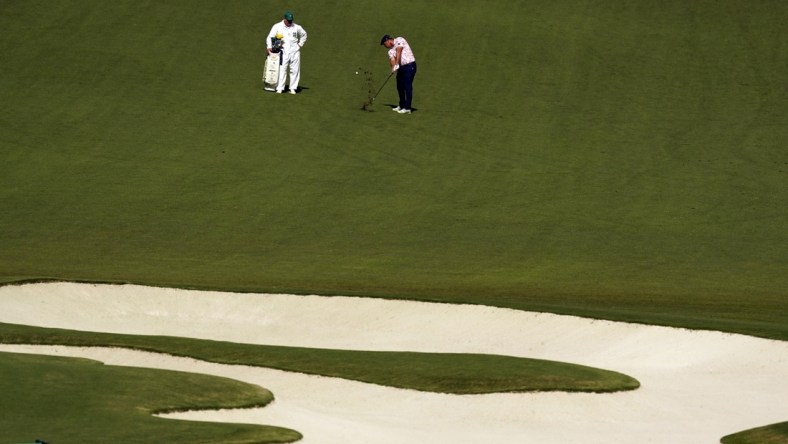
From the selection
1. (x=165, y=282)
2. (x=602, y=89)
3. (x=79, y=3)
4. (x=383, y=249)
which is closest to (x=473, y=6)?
(x=602, y=89)

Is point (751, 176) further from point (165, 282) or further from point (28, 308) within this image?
point (28, 308)

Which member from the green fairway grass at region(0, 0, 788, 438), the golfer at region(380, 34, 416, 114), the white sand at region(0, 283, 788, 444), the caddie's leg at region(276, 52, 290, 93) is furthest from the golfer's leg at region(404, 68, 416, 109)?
the white sand at region(0, 283, 788, 444)

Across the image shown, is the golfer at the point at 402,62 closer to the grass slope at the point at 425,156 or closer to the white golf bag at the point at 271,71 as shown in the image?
the grass slope at the point at 425,156

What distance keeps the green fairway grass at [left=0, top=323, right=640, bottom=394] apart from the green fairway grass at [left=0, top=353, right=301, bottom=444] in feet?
6.58

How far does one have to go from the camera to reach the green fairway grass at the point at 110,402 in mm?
14297

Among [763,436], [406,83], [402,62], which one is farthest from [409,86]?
[763,436]

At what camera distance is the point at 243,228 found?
30469mm

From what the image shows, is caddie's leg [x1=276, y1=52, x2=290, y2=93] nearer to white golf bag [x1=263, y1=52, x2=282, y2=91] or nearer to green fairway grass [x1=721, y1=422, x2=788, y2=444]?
white golf bag [x1=263, y1=52, x2=282, y2=91]

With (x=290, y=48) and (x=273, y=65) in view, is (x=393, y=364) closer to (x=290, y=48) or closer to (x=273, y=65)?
(x=290, y=48)

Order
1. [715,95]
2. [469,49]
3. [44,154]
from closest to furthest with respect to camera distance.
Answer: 1. [44,154]
2. [715,95]
3. [469,49]

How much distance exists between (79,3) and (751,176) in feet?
75.6

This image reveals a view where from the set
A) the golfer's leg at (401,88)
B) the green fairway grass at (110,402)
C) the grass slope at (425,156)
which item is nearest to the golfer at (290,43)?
the grass slope at (425,156)

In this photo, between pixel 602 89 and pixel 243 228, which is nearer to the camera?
pixel 243 228

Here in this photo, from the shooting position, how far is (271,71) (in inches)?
1620
